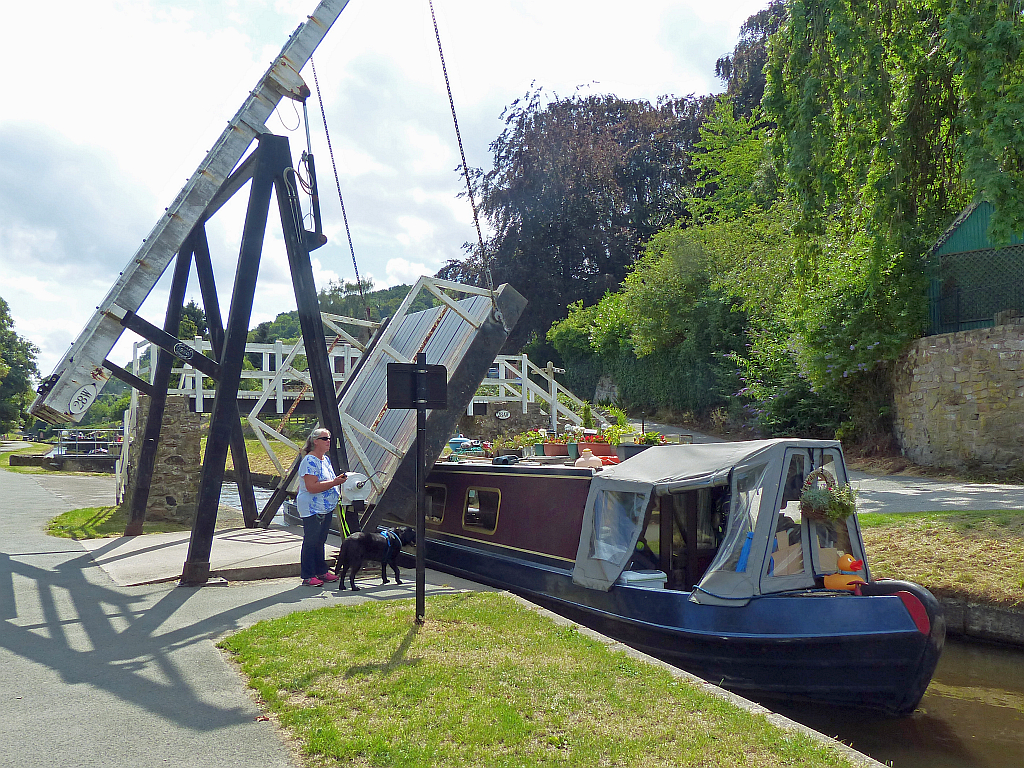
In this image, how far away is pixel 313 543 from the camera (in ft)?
25.7

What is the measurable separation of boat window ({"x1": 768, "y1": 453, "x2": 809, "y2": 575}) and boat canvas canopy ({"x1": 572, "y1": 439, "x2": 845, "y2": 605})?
0.09 metres

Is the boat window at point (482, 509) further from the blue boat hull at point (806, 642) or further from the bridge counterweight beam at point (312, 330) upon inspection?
the blue boat hull at point (806, 642)

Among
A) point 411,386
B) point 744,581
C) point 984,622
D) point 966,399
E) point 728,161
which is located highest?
point 728,161

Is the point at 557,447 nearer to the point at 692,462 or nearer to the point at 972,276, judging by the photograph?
the point at 692,462

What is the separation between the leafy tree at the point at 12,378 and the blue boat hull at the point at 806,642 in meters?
57.3

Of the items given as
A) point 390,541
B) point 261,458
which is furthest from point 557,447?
point 261,458

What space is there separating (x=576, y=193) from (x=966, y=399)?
25047 mm

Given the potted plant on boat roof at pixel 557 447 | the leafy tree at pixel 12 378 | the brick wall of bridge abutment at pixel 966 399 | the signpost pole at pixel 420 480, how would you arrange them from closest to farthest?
the signpost pole at pixel 420 480
the potted plant on boat roof at pixel 557 447
the brick wall of bridge abutment at pixel 966 399
the leafy tree at pixel 12 378

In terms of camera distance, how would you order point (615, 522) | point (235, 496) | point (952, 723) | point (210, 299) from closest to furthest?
point (952, 723), point (615, 522), point (210, 299), point (235, 496)

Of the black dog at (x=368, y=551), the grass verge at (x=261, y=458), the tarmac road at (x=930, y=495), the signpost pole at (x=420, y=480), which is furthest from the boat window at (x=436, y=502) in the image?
the grass verge at (x=261, y=458)

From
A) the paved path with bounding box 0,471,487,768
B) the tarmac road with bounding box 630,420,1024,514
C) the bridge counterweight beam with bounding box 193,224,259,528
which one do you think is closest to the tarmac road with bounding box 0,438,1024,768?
the paved path with bounding box 0,471,487,768

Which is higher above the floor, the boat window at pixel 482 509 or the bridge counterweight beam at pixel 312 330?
the bridge counterweight beam at pixel 312 330

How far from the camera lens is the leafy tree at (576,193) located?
36812 millimetres

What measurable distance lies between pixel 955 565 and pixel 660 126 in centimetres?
3382
